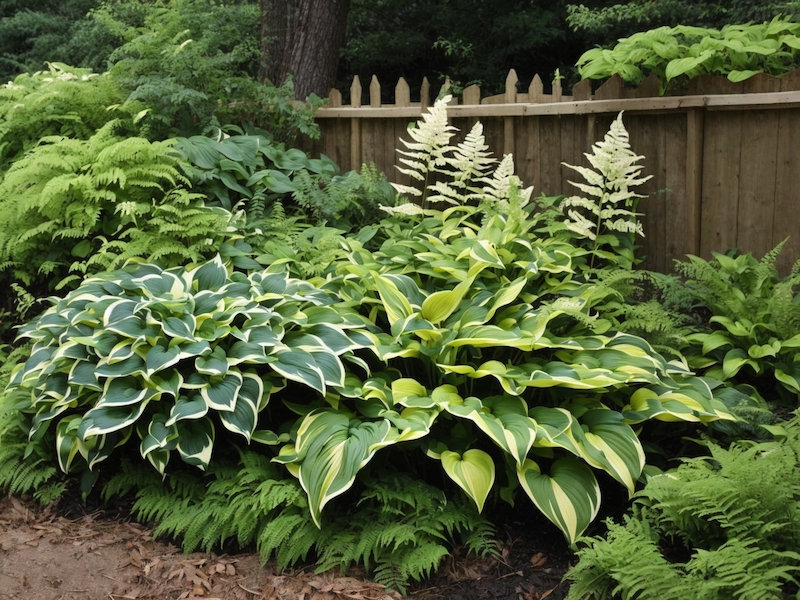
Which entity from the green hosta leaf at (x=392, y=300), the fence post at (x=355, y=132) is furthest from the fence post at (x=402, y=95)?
the green hosta leaf at (x=392, y=300)

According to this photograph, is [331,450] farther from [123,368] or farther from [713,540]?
[713,540]

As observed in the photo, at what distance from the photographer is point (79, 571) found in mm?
3377

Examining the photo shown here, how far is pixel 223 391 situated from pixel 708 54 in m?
3.54

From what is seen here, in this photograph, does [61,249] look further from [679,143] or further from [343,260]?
[679,143]

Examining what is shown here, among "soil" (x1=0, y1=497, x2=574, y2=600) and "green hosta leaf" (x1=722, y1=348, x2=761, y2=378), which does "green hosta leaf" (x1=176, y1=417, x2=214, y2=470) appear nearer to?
"soil" (x1=0, y1=497, x2=574, y2=600)

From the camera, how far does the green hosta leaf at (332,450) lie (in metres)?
3.21

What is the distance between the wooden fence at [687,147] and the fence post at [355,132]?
0.94 m

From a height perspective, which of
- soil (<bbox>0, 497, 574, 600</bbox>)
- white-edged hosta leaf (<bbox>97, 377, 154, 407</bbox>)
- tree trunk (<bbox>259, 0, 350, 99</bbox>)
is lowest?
soil (<bbox>0, 497, 574, 600</bbox>)

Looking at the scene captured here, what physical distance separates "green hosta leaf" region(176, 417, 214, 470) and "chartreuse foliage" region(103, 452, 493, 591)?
183 mm

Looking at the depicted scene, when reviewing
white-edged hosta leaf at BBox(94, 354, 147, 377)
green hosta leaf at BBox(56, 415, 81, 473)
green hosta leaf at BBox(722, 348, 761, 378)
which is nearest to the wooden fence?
green hosta leaf at BBox(722, 348, 761, 378)

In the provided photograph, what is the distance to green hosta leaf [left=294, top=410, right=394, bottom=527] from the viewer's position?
3.21m

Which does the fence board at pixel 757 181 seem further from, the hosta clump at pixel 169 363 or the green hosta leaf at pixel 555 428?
the hosta clump at pixel 169 363

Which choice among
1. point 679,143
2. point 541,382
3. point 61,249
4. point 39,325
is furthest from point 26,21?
point 541,382

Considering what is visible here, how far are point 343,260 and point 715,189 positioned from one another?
2497 millimetres
